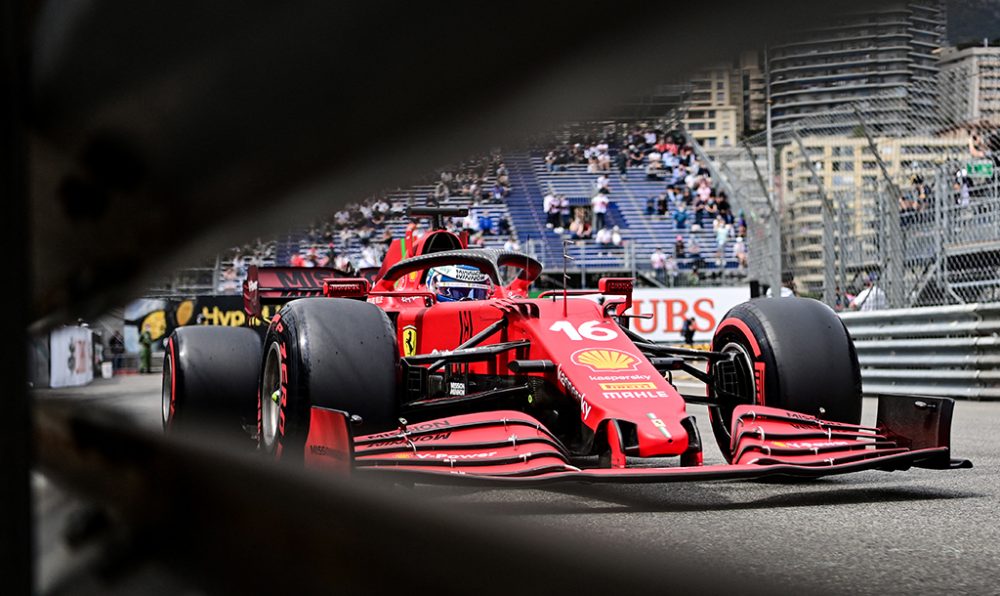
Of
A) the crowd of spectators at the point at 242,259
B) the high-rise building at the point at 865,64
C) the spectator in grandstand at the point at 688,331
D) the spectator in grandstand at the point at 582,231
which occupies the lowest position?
the spectator in grandstand at the point at 688,331

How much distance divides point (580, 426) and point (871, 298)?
342 inches

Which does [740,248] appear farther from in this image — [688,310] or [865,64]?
[688,310]

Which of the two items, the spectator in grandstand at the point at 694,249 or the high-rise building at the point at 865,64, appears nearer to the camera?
the high-rise building at the point at 865,64

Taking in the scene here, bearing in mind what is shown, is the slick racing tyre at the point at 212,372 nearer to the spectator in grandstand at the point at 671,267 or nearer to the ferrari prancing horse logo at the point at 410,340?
the ferrari prancing horse logo at the point at 410,340

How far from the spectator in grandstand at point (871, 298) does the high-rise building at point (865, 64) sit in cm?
1197

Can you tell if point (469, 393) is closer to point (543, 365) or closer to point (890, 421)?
point (543, 365)

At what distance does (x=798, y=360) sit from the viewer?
4918mm

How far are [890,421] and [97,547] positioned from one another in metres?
4.36

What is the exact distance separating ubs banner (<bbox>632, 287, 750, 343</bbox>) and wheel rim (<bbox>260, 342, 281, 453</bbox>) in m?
15.2

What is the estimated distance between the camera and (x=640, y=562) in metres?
0.46

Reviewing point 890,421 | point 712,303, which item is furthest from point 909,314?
point 712,303

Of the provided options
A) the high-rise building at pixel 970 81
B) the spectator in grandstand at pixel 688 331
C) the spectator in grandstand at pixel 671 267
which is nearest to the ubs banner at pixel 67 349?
the high-rise building at pixel 970 81

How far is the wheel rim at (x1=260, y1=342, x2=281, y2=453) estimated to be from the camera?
16.2 ft

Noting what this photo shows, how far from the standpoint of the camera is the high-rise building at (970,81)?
445mm
